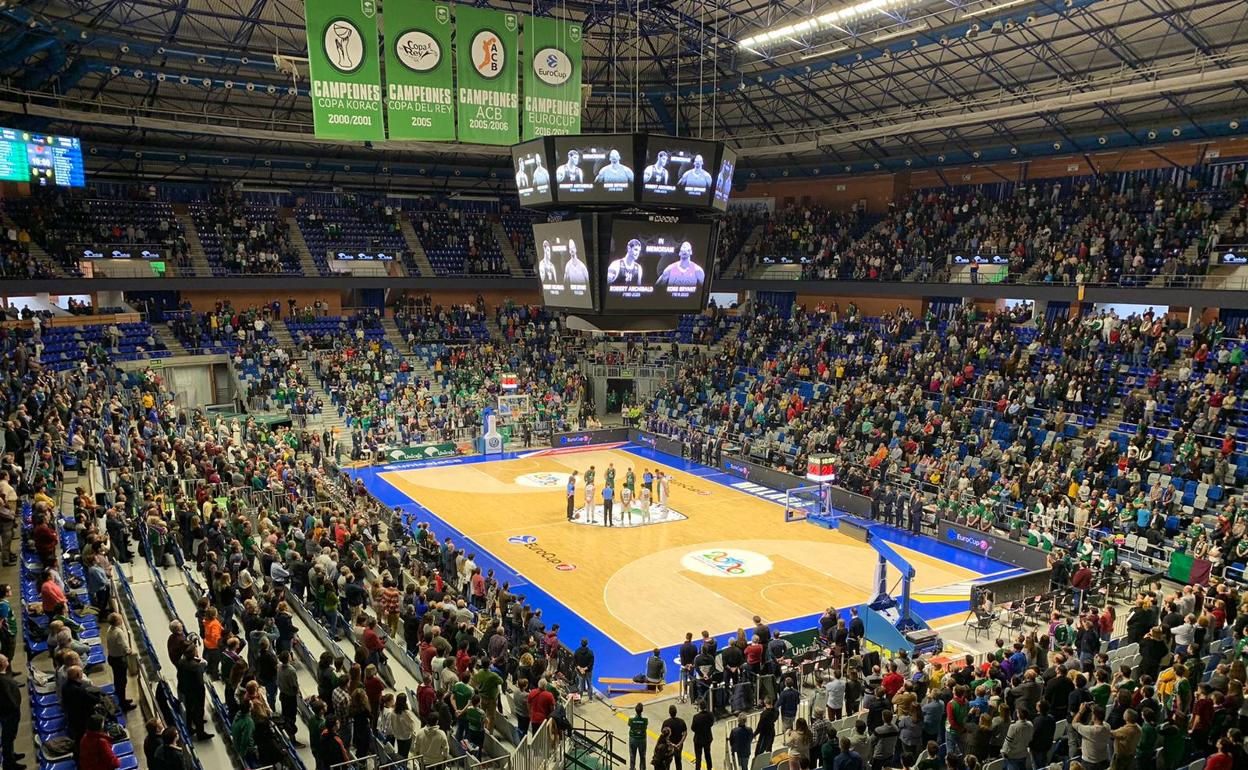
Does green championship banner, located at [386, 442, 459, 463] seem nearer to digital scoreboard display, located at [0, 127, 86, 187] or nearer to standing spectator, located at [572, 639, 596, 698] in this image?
digital scoreboard display, located at [0, 127, 86, 187]

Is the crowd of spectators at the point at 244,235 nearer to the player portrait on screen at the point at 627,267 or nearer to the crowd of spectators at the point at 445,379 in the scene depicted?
the crowd of spectators at the point at 445,379

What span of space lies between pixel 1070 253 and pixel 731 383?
14744 mm

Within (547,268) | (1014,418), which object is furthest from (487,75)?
(1014,418)

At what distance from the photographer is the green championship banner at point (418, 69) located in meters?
19.2

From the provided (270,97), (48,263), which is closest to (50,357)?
(48,263)

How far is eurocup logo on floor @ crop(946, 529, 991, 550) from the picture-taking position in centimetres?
2512

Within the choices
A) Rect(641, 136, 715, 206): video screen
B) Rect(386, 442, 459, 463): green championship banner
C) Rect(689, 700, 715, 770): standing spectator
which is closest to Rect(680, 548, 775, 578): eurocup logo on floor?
Rect(641, 136, 715, 206): video screen

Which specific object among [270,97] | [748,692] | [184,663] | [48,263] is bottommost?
[748,692]

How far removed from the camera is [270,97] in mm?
39312

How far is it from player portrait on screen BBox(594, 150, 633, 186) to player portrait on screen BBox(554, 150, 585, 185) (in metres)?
0.45

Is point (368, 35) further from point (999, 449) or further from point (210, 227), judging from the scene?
point (210, 227)

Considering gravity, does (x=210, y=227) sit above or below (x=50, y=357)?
above

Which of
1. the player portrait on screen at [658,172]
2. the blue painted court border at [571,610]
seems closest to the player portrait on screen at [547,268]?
the player portrait on screen at [658,172]

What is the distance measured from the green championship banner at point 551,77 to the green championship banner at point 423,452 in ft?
63.2
